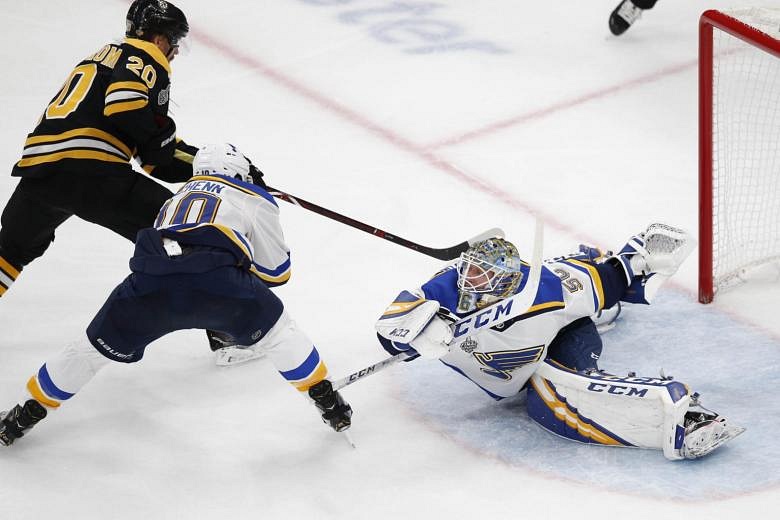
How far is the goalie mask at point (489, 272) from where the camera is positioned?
284 cm

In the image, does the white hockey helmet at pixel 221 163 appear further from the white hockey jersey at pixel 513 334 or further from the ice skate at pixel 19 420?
the ice skate at pixel 19 420

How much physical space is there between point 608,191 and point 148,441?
2.04 m

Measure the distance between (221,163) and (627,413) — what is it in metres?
1.21

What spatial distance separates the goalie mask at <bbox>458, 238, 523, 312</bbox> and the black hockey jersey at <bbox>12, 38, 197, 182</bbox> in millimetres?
993

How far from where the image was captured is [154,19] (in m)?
3.30

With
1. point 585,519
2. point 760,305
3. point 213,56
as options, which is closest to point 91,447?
point 585,519

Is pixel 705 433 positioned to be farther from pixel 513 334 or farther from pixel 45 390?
pixel 45 390

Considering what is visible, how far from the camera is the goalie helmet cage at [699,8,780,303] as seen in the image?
139 inches

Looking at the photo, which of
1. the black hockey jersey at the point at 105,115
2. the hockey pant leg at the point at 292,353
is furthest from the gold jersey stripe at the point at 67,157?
the hockey pant leg at the point at 292,353

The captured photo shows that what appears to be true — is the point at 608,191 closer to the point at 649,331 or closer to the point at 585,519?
the point at 649,331

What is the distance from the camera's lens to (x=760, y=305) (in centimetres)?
361

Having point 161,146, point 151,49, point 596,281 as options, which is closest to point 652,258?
point 596,281

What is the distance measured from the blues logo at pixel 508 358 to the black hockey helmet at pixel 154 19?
1284mm

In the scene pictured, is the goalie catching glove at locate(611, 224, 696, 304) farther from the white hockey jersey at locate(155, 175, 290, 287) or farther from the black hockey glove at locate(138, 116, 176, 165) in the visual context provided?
the black hockey glove at locate(138, 116, 176, 165)
